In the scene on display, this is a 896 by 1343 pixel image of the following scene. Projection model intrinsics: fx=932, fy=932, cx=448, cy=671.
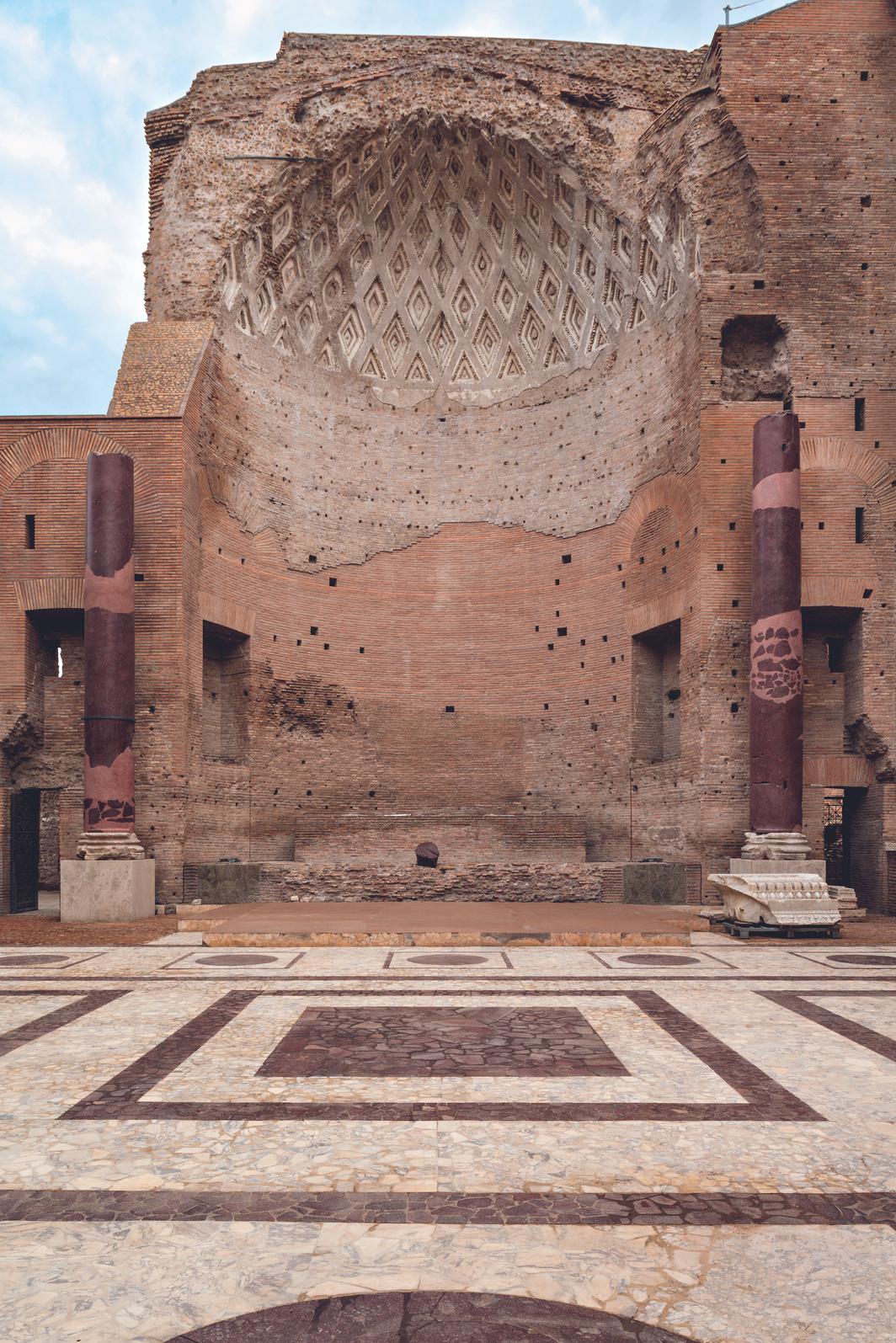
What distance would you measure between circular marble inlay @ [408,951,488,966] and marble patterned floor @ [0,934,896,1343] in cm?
159

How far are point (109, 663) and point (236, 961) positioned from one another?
20.9 ft

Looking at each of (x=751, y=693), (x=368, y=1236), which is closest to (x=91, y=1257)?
(x=368, y=1236)

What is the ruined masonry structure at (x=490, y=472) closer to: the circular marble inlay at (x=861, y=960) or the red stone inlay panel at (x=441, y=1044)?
the circular marble inlay at (x=861, y=960)

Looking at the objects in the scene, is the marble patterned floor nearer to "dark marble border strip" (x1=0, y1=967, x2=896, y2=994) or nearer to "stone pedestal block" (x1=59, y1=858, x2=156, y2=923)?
"dark marble border strip" (x1=0, y1=967, x2=896, y2=994)

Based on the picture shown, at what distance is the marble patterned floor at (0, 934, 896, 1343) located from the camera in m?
2.61

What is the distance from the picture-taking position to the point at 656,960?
29.0 feet

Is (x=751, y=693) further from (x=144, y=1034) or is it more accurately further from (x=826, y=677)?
(x=144, y=1034)

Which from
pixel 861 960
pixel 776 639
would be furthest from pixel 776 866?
pixel 861 960

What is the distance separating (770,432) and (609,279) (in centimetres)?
726

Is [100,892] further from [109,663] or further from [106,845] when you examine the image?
[109,663]

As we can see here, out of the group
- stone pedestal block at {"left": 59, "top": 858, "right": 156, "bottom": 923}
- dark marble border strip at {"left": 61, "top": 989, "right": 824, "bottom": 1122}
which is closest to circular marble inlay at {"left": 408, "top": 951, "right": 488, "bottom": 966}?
dark marble border strip at {"left": 61, "top": 989, "right": 824, "bottom": 1122}

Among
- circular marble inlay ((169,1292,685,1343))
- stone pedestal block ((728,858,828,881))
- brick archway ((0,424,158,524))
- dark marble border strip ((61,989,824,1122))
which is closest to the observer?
circular marble inlay ((169,1292,685,1343))

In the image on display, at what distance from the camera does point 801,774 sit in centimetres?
1434

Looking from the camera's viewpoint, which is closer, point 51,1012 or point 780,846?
point 51,1012
